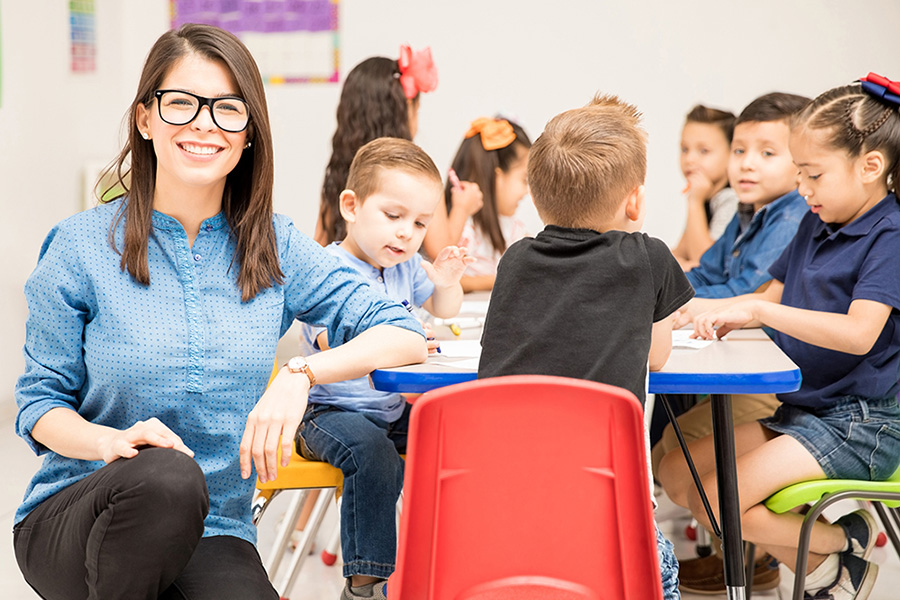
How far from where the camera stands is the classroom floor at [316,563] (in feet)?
7.41

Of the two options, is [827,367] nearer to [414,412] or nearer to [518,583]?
[518,583]

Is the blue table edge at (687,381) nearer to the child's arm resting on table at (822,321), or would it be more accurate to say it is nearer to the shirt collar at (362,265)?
the child's arm resting on table at (822,321)

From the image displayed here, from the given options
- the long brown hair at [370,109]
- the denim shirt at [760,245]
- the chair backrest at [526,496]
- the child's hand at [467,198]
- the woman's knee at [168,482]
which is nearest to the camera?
the chair backrest at [526,496]

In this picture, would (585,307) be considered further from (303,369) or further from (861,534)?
(861,534)

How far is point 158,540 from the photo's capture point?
113cm

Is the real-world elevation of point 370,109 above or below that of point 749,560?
above

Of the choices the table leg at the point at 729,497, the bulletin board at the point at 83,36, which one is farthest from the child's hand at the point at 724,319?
the bulletin board at the point at 83,36

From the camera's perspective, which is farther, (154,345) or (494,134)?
(494,134)

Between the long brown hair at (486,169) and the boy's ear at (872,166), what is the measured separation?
1713 mm

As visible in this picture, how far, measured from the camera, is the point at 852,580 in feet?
5.99

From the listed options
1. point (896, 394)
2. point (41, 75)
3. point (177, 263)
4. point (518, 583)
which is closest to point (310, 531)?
point (177, 263)

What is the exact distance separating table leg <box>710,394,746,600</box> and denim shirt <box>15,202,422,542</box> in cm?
82

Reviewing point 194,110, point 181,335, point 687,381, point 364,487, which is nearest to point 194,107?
point 194,110

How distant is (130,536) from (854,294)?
1403mm
